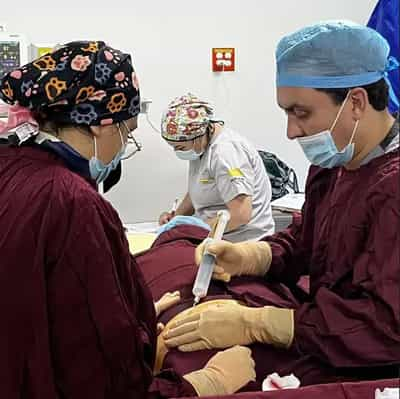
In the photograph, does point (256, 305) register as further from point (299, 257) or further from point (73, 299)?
point (73, 299)

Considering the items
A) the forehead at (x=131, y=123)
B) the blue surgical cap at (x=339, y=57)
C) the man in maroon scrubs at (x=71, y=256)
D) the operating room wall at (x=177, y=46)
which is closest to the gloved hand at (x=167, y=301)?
the man in maroon scrubs at (x=71, y=256)

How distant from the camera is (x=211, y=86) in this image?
3275mm

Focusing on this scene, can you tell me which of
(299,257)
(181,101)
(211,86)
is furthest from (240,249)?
(211,86)

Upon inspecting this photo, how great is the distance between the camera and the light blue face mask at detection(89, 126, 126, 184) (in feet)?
4.07

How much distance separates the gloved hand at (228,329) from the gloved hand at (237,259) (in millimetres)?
264

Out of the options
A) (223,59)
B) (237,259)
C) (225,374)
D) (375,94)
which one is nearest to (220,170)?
(237,259)

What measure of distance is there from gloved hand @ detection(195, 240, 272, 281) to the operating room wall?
165 cm

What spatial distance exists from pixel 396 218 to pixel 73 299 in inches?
23.3

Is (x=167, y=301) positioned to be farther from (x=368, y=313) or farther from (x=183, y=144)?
(x=183, y=144)

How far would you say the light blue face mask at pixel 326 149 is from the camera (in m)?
1.28

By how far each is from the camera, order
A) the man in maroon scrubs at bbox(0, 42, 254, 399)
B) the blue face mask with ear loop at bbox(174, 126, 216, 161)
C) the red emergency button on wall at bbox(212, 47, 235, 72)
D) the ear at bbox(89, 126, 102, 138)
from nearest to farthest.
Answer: the man in maroon scrubs at bbox(0, 42, 254, 399)
the ear at bbox(89, 126, 102, 138)
the blue face mask with ear loop at bbox(174, 126, 216, 161)
the red emergency button on wall at bbox(212, 47, 235, 72)

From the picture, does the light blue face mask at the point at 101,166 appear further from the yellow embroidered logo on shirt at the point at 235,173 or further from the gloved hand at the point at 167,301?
the yellow embroidered logo on shirt at the point at 235,173

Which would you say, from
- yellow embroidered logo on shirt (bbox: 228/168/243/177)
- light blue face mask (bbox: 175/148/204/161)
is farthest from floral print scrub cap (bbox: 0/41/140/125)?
light blue face mask (bbox: 175/148/204/161)

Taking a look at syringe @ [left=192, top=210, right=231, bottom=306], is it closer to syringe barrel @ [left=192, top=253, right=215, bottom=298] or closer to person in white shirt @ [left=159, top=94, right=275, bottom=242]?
syringe barrel @ [left=192, top=253, right=215, bottom=298]
